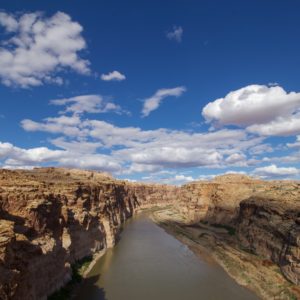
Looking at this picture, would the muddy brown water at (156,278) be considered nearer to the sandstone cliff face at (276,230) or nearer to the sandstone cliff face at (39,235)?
the sandstone cliff face at (39,235)

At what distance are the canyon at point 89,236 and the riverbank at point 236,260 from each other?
0.10 meters

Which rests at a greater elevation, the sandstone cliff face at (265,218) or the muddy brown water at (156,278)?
the sandstone cliff face at (265,218)

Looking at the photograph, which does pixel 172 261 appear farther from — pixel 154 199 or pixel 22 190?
pixel 154 199

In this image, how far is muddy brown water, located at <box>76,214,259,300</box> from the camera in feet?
119

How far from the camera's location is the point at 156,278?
42125 mm

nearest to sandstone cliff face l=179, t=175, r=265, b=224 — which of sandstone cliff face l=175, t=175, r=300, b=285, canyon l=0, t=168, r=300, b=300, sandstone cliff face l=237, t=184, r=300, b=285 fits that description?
sandstone cliff face l=175, t=175, r=300, b=285

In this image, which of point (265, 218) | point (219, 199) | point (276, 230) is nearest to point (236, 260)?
point (276, 230)

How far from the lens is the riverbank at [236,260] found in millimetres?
37875

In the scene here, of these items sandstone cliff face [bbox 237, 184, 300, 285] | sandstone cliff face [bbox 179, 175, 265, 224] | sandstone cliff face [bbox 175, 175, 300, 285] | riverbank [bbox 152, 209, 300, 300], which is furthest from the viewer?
sandstone cliff face [bbox 179, 175, 265, 224]

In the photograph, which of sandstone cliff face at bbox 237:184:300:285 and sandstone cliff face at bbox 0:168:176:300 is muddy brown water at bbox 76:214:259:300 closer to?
sandstone cliff face at bbox 0:168:176:300

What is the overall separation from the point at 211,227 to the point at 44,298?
62.9 meters

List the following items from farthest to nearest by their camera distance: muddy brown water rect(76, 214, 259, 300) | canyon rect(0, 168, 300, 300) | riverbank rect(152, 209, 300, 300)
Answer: riverbank rect(152, 209, 300, 300) → muddy brown water rect(76, 214, 259, 300) → canyon rect(0, 168, 300, 300)

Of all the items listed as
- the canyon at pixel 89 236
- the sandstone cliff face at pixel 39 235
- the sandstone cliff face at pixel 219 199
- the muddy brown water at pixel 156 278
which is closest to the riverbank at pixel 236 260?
the canyon at pixel 89 236

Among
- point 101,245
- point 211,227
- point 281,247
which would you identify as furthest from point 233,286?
point 211,227
